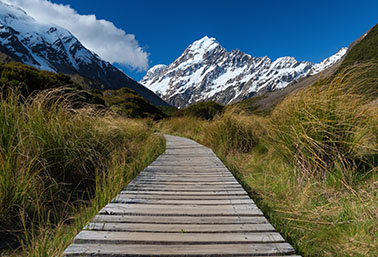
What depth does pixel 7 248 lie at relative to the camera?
1.40m

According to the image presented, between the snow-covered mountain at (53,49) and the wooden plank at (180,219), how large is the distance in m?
83.7

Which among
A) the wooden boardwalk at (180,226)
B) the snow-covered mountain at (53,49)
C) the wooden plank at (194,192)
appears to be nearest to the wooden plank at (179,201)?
the wooden boardwalk at (180,226)

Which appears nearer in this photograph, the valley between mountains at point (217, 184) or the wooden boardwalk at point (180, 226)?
the wooden boardwalk at point (180, 226)

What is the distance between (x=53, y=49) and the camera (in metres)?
94.4

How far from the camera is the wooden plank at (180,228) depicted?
4.37 ft

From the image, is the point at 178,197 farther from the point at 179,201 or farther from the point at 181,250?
the point at 181,250

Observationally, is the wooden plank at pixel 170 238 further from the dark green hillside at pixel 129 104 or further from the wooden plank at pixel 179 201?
the dark green hillside at pixel 129 104

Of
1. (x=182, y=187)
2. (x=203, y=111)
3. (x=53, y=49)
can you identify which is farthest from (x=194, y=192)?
(x=53, y=49)

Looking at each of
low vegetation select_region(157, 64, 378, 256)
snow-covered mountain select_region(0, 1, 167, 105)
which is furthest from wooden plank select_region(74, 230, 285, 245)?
snow-covered mountain select_region(0, 1, 167, 105)

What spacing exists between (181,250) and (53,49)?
4763 inches

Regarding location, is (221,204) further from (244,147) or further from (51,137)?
(244,147)

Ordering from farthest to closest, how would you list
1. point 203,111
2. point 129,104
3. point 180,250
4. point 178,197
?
point 129,104, point 203,111, point 178,197, point 180,250

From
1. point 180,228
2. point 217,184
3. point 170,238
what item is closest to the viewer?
point 170,238

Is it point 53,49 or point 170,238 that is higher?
point 53,49
